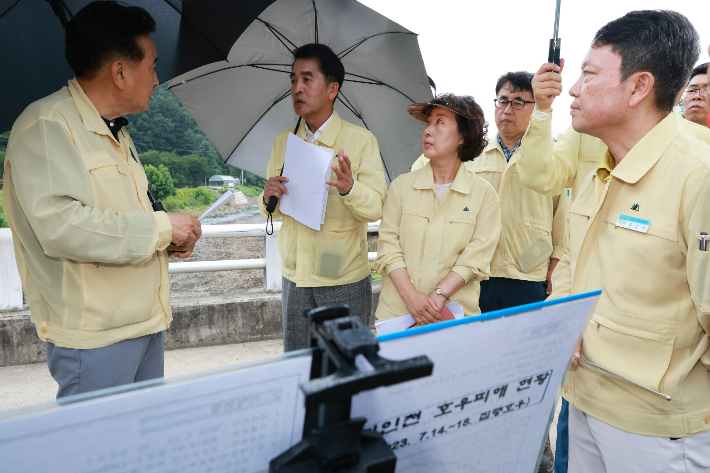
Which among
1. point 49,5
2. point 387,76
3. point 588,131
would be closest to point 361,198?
point 387,76

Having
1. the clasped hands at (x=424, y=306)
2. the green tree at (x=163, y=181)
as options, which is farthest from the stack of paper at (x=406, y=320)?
the green tree at (x=163, y=181)

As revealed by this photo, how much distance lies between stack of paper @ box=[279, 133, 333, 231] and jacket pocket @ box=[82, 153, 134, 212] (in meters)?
0.86

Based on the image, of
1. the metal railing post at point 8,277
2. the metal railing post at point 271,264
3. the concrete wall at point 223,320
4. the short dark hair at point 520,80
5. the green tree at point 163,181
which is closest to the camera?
the short dark hair at point 520,80

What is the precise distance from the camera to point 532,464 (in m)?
0.87

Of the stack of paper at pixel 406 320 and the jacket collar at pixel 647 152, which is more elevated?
the jacket collar at pixel 647 152

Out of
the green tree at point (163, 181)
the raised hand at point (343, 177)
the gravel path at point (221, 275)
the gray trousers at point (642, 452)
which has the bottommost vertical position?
the gravel path at point (221, 275)

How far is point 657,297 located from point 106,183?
1715 millimetres

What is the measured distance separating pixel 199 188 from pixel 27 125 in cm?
1174

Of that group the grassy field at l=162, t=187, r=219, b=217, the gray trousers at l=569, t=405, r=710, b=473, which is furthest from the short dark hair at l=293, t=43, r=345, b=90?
the grassy field at l=162, t=187, r=219, b=217

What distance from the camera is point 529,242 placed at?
2.64m

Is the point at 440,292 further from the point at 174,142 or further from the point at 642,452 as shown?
the point at 174,142

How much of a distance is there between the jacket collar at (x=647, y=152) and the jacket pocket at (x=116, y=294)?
61.6 inches

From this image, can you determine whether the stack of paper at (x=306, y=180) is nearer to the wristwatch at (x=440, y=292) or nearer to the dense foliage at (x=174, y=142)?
the wristwatch at (x=440, y=292)

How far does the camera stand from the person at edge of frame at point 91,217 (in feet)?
4.80
